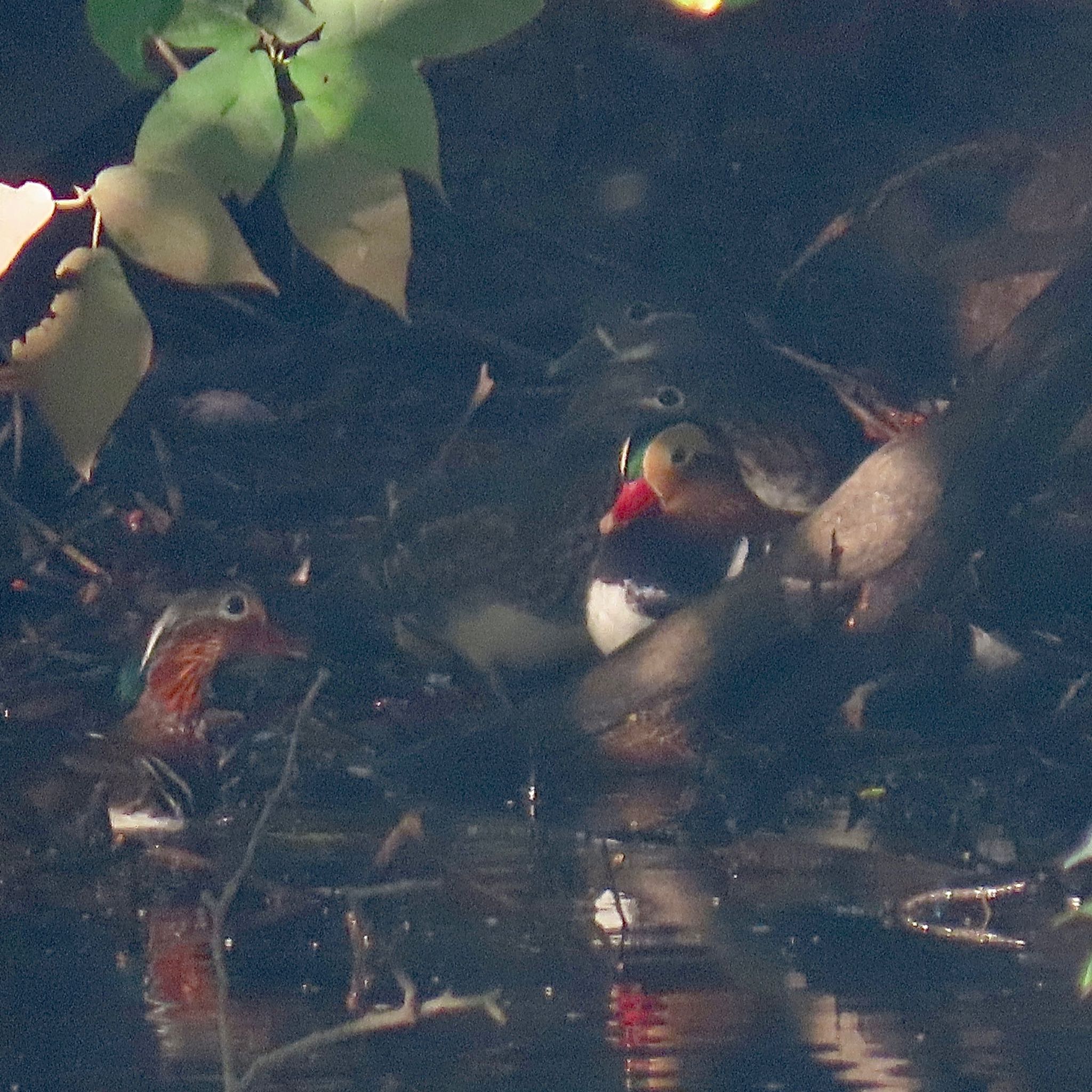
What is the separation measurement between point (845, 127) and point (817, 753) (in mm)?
2522

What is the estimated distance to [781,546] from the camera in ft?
13.4

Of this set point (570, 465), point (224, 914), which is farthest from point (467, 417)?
point (224, 914)

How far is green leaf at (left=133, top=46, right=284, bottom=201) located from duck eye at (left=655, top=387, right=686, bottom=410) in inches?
158

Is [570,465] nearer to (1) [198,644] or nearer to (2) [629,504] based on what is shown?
(2) [629,504]

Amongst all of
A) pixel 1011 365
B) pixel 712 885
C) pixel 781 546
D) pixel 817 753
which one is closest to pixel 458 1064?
pixel 712 885

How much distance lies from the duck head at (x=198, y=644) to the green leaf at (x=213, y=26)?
8.95 feet

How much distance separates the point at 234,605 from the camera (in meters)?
4.53

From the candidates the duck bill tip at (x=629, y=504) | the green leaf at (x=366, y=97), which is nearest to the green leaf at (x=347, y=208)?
the green leaf at (x=366, y=97)

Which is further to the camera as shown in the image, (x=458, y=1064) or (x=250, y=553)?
(x=250, y=553)

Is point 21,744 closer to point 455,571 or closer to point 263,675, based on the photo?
point 263,675

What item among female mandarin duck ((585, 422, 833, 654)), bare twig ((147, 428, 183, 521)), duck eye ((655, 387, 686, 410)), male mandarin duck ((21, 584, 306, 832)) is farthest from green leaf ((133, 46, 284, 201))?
duck eye ((655, 387, 686, 410))

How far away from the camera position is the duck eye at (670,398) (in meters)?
5.46

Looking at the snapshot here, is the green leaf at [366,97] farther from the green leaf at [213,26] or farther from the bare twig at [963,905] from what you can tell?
the bare twig at [963,905]

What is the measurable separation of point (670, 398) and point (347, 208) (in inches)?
159
